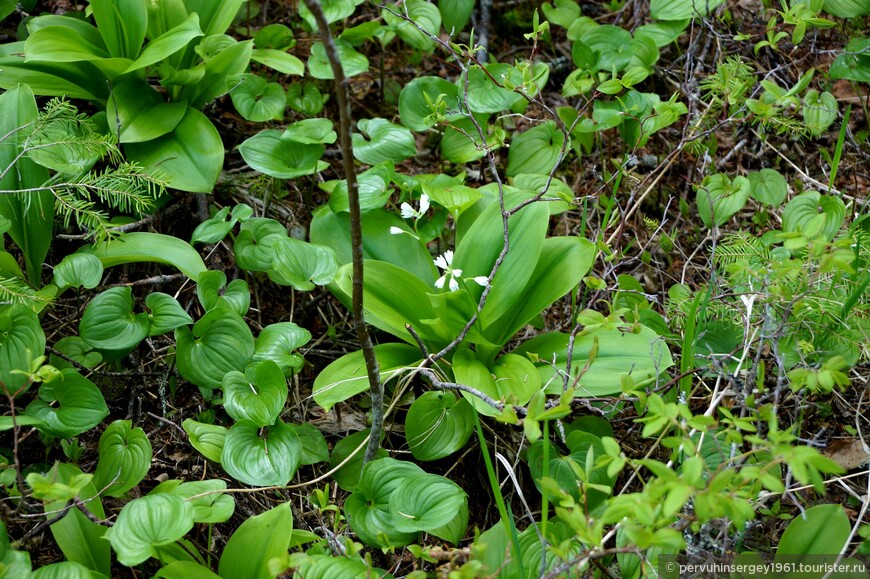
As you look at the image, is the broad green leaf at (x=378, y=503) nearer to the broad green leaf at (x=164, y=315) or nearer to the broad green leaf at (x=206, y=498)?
the broad green leaf at (x=206, y=498)

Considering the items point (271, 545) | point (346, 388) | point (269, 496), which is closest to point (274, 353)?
point (346, 388)

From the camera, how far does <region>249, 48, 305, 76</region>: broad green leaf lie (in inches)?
103

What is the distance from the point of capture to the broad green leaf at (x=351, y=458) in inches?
76.1

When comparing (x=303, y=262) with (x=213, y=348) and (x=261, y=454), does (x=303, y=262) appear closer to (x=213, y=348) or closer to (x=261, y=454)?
(x=213, y=348)

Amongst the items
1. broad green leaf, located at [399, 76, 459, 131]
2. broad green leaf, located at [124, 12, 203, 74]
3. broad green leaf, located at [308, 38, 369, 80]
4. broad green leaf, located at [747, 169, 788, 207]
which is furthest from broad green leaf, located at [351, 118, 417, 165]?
broad green leaf, located at [747, 169, 788, 207]

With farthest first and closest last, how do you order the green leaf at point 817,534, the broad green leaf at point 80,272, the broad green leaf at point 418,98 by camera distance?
the broad green leaf at point 418,98
the broad green leaf at point 80,272
the green leaf at point 817,534

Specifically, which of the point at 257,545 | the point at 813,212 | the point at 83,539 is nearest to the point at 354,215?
the point at 257,545

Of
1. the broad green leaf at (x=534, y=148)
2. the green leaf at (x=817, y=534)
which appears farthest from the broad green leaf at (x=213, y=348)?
the green leaf at (x=817, y=534)

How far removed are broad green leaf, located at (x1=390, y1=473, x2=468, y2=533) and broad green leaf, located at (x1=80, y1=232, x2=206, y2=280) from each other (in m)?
0.95

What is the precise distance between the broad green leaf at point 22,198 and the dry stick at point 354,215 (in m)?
1.17

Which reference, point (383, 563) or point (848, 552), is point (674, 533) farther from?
point (383, 563)

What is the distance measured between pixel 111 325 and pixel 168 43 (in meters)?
0.96

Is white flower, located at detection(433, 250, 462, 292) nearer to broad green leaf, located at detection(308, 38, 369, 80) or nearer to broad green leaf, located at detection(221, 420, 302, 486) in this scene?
broad green leaf, located at detection(221, 420, 302, 486)

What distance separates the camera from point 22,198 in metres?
2.12
